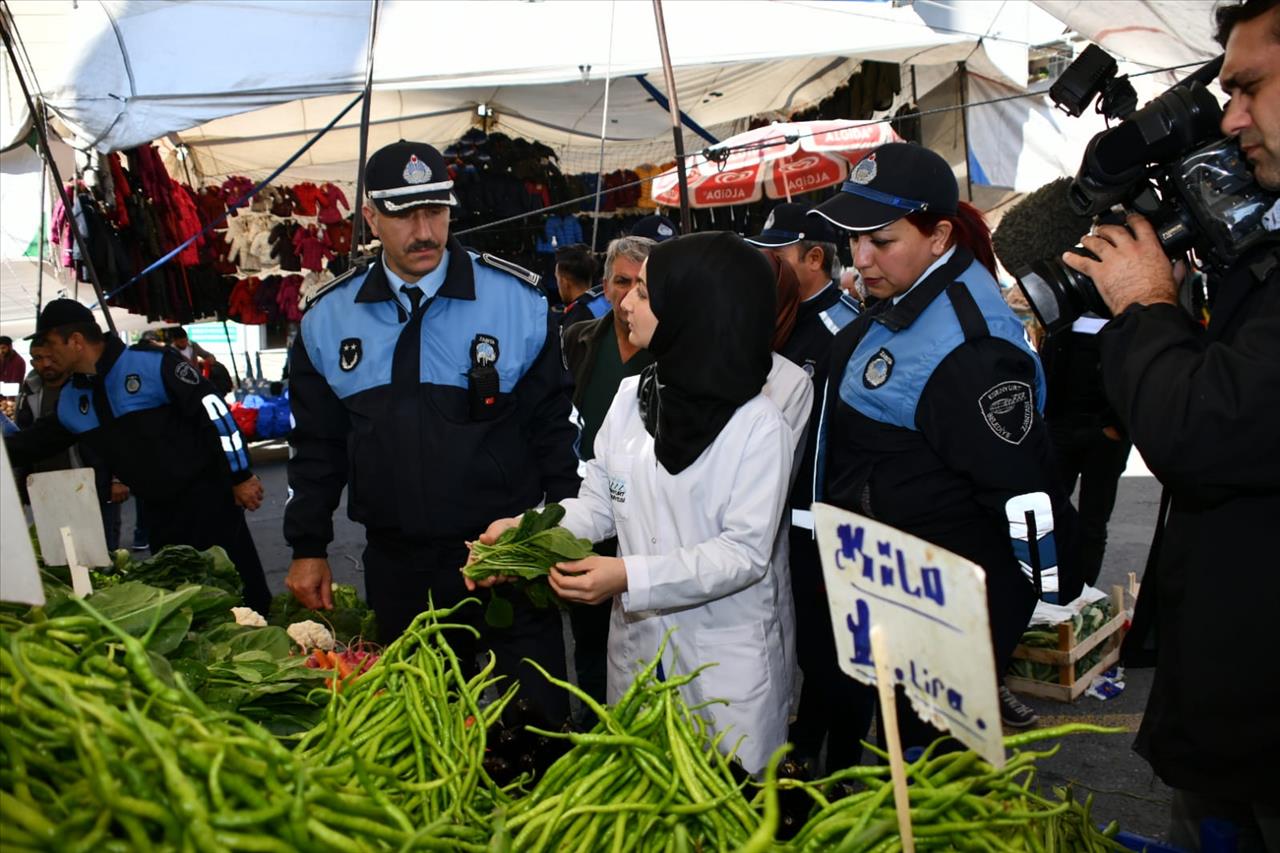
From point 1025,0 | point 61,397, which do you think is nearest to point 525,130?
point 1025,0

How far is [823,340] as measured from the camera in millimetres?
3889

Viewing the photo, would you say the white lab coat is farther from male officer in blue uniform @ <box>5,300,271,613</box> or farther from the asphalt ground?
male officer in blue uniform @ <box>5,300,271,613</box>

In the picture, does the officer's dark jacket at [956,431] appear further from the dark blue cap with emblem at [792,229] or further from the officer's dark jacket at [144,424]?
the officer's dark jacket at [144,424]

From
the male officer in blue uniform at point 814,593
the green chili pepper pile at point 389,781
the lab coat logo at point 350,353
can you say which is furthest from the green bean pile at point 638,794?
the lab coat logo at point 350,353

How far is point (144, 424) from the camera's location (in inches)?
195

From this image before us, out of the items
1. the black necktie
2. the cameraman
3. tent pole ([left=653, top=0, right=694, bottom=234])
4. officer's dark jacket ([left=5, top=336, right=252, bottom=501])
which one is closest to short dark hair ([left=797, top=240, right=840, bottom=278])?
tent pole ([left=653, top=0, right=694, bottom=234])

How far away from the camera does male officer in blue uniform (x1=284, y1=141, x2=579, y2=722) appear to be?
119 inches

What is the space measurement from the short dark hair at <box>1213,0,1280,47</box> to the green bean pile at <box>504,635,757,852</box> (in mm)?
1388

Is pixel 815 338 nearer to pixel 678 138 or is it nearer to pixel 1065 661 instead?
pixel 678 138

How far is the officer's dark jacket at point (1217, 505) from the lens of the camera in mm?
1570

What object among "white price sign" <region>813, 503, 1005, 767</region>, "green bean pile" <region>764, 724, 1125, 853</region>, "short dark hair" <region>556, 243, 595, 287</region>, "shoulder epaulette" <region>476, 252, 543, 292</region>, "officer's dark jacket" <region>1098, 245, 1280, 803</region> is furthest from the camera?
"short dark hair" <region>556, 243, 595, 287</region>

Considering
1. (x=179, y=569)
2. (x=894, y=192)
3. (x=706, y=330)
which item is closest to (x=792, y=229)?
(x=894, y=192)

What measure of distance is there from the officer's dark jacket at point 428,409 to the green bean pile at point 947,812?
1890mm

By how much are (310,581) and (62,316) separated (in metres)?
2.78
